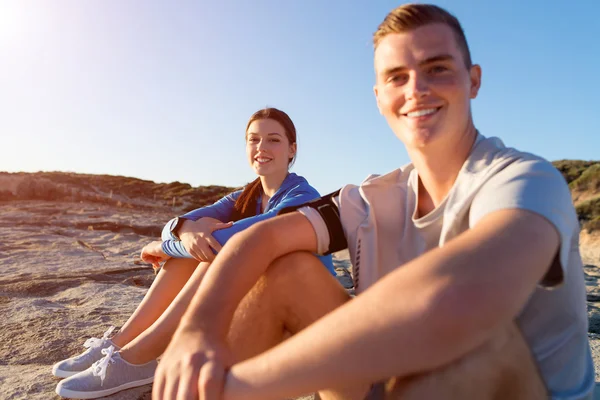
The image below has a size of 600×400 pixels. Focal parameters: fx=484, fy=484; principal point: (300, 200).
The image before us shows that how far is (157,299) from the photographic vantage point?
240 cm

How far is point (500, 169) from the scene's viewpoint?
48.2 inches

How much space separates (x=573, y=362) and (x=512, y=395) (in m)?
0.27

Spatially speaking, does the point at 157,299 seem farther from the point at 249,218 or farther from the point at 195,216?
the point at 249,218

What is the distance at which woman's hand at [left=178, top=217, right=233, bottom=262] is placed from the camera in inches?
86.2

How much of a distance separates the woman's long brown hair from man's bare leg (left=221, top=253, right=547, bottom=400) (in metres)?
1.44

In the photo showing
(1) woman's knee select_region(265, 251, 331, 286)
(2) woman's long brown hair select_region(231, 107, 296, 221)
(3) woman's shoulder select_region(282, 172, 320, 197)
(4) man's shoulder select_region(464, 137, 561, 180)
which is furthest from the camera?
(2) woman's long brown hair select_region(231, 107, 296, 221)

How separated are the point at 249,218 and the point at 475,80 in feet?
3.89

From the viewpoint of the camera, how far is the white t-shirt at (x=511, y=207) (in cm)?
109

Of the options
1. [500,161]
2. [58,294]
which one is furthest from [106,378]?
[58,294]

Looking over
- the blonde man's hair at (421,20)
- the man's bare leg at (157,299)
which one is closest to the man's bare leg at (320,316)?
the blonde man's hair at (421,20)

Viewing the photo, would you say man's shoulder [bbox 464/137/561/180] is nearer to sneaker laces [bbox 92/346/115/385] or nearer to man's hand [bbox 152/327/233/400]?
man's hand [bbox 152/327/233/400]

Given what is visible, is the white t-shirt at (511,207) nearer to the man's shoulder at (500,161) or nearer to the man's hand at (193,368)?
the man's shoulder at (500,161)

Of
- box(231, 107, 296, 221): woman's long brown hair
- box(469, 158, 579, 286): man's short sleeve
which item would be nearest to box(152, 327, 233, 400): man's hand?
box(469, 158, 579, 286): man's short sleeve

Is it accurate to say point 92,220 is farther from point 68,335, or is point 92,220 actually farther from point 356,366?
point 356,366
